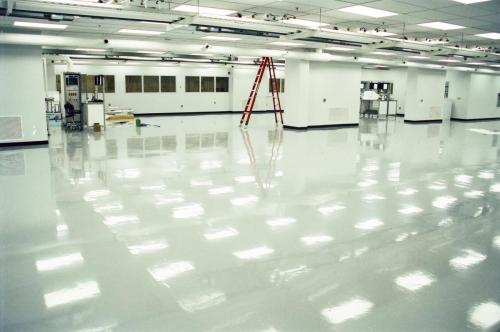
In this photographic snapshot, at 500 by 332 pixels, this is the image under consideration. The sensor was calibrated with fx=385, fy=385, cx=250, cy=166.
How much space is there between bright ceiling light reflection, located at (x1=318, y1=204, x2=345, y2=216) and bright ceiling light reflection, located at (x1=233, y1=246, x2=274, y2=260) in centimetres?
135

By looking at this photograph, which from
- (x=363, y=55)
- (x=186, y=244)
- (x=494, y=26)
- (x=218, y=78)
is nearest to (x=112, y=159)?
(x=186, y=244)

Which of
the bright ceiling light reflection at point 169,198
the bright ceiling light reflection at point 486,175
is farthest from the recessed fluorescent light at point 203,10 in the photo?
the bright ceiling light reflection at point 486,175

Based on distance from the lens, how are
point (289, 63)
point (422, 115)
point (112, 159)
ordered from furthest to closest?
point (422, 115) → point (289, 63) → point (112, 159)

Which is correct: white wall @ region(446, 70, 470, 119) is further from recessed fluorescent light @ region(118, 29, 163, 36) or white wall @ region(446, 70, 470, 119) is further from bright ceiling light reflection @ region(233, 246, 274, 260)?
bright ceiling light reflection @ region(233, 246, 274, 260)

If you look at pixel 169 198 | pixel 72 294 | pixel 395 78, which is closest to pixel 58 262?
pixel 72 294

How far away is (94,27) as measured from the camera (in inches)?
373

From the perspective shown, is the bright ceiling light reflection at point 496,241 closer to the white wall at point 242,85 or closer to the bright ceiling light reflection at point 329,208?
the bright ceiling light reflection at point 329,208

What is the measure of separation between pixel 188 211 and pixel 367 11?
563cm

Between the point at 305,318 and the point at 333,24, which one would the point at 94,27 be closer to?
the point at 333,24

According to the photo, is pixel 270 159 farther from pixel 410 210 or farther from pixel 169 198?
pixel 410 210

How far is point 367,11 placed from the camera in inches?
303

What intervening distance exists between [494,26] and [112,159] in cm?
907

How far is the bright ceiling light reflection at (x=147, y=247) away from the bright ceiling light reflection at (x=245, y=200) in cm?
154

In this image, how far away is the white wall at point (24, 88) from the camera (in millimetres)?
9406
